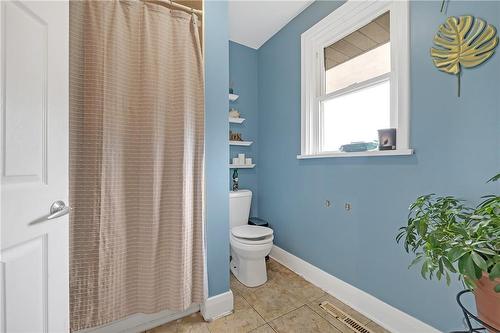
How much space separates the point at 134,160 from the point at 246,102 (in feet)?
5.62

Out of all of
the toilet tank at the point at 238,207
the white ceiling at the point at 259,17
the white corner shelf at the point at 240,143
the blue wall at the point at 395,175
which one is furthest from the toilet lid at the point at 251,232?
the white ceiling at the point at 259,17

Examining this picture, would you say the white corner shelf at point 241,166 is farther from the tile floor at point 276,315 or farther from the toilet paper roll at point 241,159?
the tile floor at point 276,315

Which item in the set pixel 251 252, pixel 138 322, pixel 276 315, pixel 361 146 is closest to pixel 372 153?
pixel 361 146

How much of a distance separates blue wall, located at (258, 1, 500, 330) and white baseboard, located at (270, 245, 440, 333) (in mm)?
Result: 44

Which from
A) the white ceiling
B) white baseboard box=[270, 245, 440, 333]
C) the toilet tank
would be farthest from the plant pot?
the white ceiling

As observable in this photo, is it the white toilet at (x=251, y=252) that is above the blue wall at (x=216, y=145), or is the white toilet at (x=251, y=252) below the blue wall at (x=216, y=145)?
below

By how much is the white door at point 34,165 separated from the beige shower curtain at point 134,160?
262 millimetres

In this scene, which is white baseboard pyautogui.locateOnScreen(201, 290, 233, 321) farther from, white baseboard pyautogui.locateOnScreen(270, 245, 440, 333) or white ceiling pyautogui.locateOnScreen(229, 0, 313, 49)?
white ceiling pyautogui.locateOnScreen(229, 0, 313, 49)

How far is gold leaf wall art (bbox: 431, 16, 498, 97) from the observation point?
3.11ft

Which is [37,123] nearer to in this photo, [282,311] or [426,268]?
[426,268]

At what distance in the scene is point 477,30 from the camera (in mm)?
974

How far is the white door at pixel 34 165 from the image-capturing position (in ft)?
2.03

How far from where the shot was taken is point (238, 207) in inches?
83.8

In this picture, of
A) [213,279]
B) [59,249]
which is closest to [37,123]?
[59,249]
